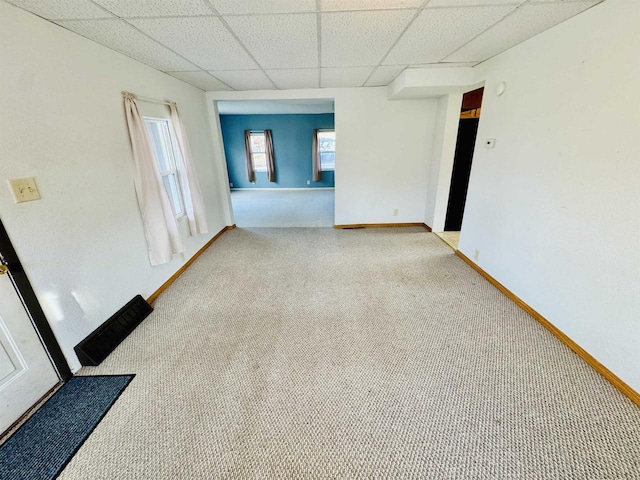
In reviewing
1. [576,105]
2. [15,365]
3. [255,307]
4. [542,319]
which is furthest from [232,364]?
[576,105]

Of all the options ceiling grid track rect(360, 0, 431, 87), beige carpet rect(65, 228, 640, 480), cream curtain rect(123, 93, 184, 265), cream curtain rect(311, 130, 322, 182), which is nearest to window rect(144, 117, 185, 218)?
cream curtain rect(123, 93, 184, 265)

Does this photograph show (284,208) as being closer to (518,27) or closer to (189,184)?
(189,184)

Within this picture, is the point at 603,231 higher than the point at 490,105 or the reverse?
the reverse

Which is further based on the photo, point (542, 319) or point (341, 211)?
point (341, 211)

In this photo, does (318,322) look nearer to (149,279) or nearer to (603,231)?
(149,279)

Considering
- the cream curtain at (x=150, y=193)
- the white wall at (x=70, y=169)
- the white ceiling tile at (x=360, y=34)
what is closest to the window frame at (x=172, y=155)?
the cream curtain at (x=150, y=193)

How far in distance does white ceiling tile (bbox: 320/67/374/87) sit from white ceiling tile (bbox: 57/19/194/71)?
1483 millimetres

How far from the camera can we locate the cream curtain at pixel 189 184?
285 centimetres

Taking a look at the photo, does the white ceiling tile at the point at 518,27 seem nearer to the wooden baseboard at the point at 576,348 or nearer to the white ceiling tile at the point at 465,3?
the white ceiling tile at the point at 465,3

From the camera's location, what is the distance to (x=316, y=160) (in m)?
7.88

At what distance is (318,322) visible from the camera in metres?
2.12

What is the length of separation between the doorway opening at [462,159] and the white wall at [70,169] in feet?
12.2

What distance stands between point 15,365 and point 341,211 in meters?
3.83

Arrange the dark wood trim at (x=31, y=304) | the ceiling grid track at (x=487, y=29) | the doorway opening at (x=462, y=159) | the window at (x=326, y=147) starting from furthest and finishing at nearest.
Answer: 1. the window at (x=326, y=147)
2. the doorway opening at (x=462, y=159)
3. the ceiling grid track at (x=487, y=29)
4. the dark wood trim at (x=31, y=304)
